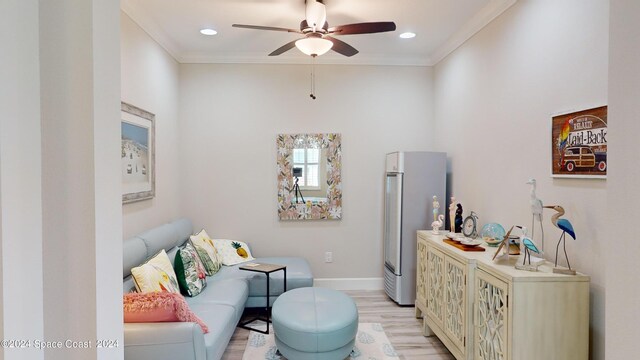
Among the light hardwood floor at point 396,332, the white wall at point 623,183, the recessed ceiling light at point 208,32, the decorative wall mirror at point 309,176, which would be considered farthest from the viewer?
the decorative wall mirror at point 309,176

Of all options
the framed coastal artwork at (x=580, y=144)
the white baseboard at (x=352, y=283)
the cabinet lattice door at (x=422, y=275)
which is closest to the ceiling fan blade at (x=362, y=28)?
the framed coastal artwork at (x=580, y=144)

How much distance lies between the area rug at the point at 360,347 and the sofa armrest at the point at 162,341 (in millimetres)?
862

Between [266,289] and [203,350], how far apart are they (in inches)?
53.4

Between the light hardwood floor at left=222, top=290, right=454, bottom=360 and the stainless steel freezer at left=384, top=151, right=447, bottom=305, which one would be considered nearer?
the light hardwood floor at left=222, top=290, right=454, bottom=360

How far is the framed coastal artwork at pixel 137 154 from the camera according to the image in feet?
8.93

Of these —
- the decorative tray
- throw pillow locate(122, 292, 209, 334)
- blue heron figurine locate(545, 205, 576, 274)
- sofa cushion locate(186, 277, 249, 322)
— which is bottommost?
sofa cushion locate(186, 277, 249, 322)

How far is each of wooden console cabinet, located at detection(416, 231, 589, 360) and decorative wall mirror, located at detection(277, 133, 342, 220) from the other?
1.87 meters

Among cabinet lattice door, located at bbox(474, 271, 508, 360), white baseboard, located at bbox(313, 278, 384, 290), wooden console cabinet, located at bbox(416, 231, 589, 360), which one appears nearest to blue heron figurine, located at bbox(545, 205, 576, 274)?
wooden console cabinet, located at bbox(416, 231, 589, 360)

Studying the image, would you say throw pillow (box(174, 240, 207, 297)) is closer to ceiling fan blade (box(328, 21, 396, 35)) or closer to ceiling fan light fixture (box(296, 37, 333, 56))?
ceiling fan light fixture (box(296, 37, 333, 56))

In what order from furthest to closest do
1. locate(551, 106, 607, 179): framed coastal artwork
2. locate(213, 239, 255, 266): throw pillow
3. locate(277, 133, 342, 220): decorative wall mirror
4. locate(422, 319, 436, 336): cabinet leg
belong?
locate(277, 133, 342, 220): decorative wall mirror → locate(213, 239, 255, 266): throw pillow → locate(422, 319, 436, 336): cabinet leg → locate(551, 106, 607, 179): framed coastal artwork

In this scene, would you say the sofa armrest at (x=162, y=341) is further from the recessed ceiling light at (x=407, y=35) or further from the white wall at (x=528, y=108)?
the recessed ceiling light at (x=407, y=35)

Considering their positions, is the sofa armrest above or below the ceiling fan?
below

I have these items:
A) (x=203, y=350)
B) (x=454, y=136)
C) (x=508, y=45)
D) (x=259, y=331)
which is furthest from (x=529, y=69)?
(x=259, y=331)

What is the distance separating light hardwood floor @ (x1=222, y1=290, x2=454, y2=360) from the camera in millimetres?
2711
